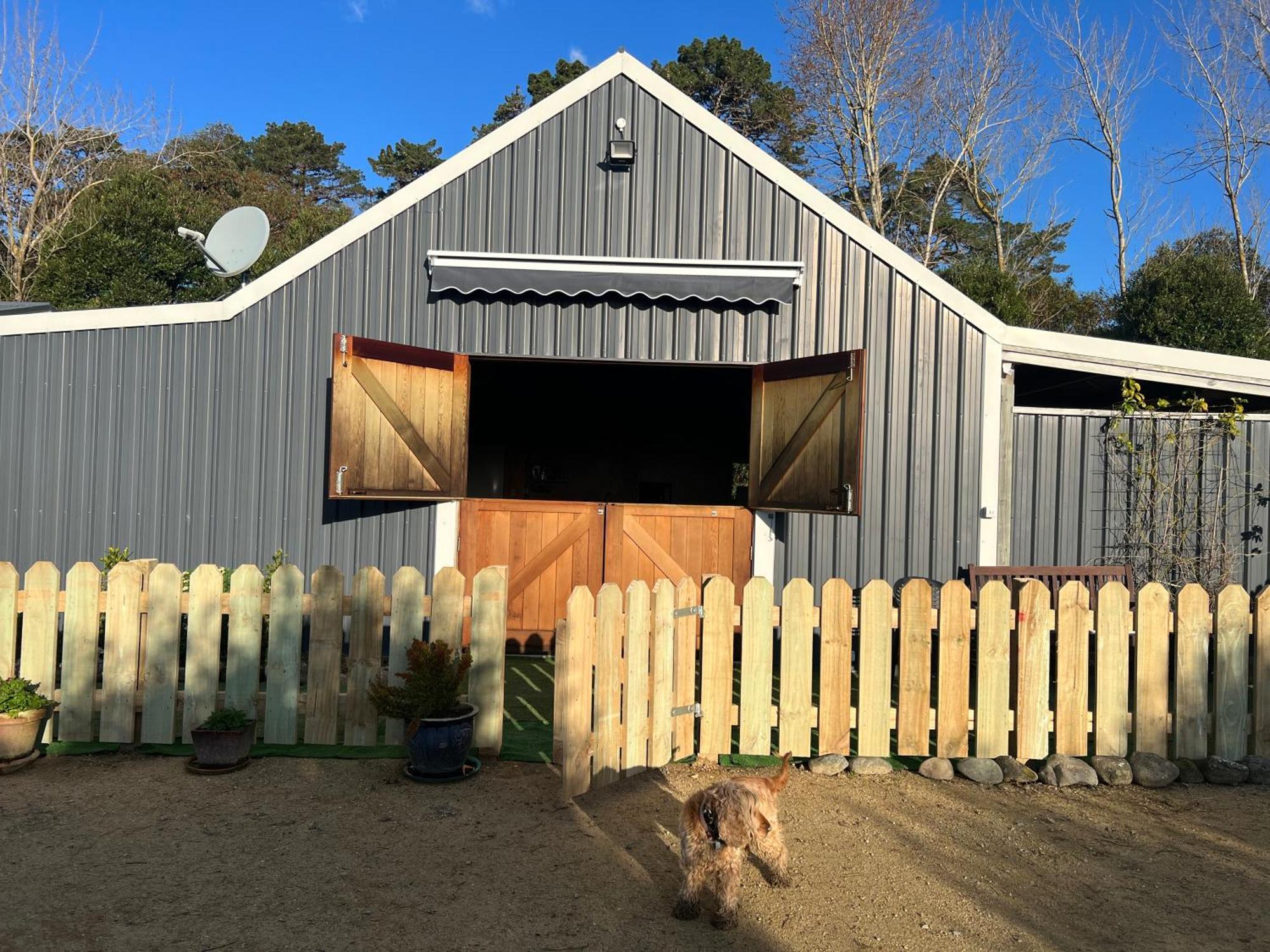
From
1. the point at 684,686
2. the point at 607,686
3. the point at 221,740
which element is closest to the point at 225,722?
the point at 221,740

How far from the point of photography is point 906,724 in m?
4.86

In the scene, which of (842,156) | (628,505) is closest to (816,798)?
(628,505)

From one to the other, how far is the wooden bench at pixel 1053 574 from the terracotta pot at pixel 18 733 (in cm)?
610

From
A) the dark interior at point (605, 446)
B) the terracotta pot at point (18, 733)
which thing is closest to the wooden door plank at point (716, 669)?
the terracotta pot at point (18, 733)

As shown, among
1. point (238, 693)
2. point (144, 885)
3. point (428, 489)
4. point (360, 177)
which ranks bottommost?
point (144, 885)

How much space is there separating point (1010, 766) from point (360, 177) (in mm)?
34982

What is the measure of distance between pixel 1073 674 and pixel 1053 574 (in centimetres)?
268

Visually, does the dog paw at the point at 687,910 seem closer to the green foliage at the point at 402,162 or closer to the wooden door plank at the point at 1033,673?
the wooden door plank at the point at 1033,673

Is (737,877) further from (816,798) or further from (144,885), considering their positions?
(144,885)

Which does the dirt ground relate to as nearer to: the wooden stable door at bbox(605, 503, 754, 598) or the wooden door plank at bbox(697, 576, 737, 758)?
the wooden door plank at bbox(697, 576, 737, 758)

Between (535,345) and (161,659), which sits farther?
(535,345)

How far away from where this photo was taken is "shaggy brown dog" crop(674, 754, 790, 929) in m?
3.15

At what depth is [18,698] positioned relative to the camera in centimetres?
461

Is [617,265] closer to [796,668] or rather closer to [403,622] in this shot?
[403,622]
